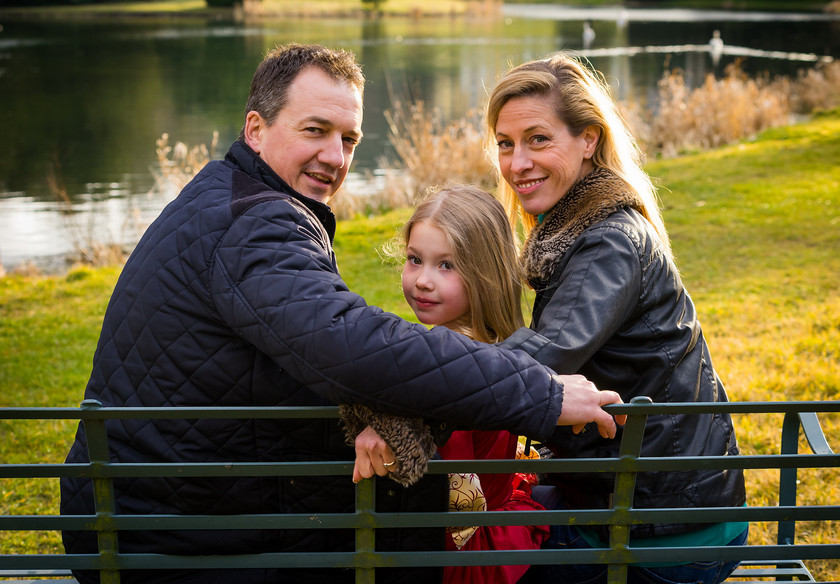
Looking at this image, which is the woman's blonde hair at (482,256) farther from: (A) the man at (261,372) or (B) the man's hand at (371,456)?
(B) the man's hand at (371,456)

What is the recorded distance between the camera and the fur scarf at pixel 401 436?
77.8 inches

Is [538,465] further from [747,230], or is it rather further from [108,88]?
[108,88]

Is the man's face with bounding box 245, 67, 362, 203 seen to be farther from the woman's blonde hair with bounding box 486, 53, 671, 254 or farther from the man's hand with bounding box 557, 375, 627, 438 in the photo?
the man's hand with bounding box 557, 375, 627, 438

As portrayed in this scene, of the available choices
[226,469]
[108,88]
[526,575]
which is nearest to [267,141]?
[226,469]

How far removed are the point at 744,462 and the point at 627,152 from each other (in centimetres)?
120

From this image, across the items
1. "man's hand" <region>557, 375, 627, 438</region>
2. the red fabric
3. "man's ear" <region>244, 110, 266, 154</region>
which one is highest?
"man's ear" <region>244, 110, 266, 154</region>

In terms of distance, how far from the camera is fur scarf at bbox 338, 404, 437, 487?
1.98 meters

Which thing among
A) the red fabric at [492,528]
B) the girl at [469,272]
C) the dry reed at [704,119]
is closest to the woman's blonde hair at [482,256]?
the girl at [469,272]

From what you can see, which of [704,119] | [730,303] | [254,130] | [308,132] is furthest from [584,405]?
[704,119]

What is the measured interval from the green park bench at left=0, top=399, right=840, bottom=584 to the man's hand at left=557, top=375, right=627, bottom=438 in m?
0.04

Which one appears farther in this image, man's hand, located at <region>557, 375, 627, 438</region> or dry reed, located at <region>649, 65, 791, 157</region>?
dry reed, located at <region>649, 65, 791, 157</region>

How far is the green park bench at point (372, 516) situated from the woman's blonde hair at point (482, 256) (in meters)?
0.85

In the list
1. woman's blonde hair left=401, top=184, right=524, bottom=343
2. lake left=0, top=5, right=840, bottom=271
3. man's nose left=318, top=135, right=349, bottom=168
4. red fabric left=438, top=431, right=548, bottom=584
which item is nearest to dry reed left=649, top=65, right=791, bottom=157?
lake left=0, top=5, right=840, bottom=271

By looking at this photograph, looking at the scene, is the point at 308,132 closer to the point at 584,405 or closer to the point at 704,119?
the point at 584,405
